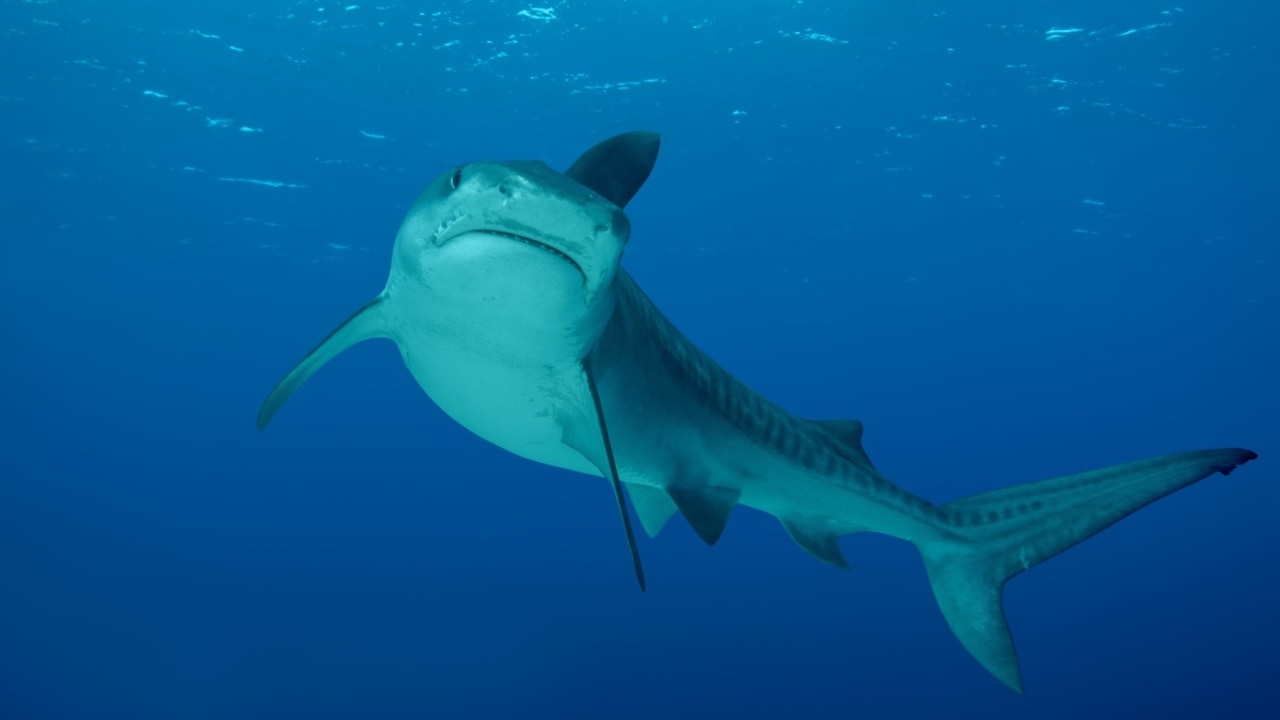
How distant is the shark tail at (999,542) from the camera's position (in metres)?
4.48

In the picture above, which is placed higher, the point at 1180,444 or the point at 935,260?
the point at 935,260

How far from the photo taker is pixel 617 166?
4.67 metres

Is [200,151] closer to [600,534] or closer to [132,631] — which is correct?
[132,631]

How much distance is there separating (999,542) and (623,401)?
246 cm

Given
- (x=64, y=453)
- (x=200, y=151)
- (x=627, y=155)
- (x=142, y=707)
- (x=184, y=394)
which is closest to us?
(x=627, y=155)

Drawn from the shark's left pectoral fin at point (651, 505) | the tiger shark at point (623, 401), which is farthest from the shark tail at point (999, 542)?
the shark's left pectoral fin at point (651, 505)

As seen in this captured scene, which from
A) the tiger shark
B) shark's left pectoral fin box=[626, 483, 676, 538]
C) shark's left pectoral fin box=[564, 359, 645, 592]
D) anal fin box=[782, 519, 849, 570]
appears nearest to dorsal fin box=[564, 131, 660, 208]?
the tiger shark

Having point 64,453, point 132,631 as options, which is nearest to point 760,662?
point 132,631

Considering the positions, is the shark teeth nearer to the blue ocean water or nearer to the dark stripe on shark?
the dark stripe on shark

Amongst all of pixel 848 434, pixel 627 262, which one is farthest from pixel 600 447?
pixel 627 262

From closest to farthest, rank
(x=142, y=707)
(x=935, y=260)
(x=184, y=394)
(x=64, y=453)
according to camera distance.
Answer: (x=142, y=707) → (x=935, y=260) → (x=64, y=453) → (x=184, y=394)

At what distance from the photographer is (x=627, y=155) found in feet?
15.4

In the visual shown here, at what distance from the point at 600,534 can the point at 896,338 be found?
650 inches

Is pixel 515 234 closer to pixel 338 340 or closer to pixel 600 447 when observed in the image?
pixel 600 447
